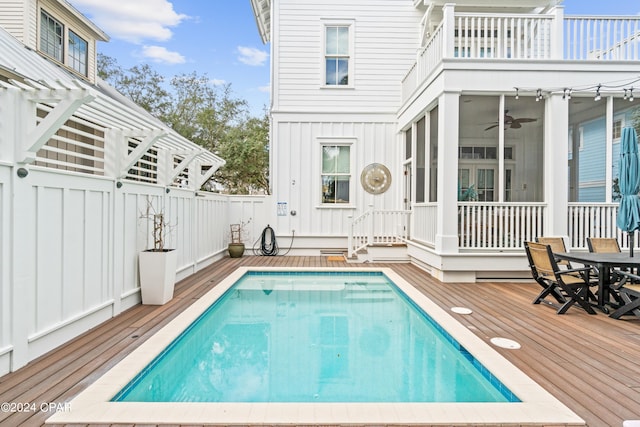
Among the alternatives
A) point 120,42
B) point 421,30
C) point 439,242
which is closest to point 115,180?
point 439,242

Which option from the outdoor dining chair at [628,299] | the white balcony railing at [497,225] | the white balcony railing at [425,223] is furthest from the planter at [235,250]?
the outdoor dining chair at [628,299]

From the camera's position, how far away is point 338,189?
9.54 m

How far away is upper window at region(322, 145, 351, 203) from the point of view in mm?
9539

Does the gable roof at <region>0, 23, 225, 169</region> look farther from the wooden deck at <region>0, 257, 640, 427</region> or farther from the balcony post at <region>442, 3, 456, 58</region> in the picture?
the balcony post at <region>442, 3, 456, 58</region>

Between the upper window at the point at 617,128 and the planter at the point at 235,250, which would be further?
the planter at the point at 235,250

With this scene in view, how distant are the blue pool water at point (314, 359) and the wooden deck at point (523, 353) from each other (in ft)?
1.31

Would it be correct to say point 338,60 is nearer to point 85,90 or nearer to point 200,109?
point 85,90

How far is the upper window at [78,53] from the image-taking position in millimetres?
10359

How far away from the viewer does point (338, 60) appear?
966cm

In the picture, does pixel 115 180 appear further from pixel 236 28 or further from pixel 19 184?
pixel 236 28

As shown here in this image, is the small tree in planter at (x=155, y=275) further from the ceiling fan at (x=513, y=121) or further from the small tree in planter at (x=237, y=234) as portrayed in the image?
the ceiling fan at (x=513, y=121)

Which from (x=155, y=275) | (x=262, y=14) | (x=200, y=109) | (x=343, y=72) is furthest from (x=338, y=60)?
(x=200, y=109)

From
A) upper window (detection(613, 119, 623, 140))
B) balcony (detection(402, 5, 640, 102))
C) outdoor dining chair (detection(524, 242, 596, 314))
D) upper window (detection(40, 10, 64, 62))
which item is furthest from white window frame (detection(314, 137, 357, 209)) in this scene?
upper window (detection(40, 10, 64, 62))

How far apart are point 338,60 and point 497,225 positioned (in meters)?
6.09
